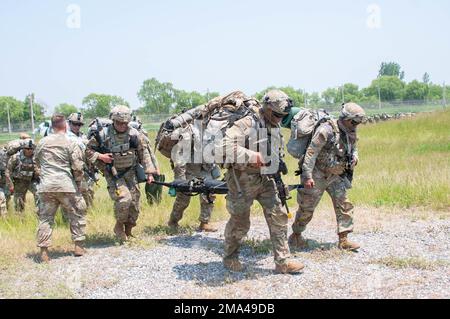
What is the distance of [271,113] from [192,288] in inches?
77.6

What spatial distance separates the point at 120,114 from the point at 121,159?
26.0 inches

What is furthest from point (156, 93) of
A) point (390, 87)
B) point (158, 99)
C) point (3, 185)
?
point (3, 185)

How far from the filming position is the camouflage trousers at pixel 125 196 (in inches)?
269

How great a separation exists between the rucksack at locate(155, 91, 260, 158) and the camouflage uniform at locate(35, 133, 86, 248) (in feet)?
4.84

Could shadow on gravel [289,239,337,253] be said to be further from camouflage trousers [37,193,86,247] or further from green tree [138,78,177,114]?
green tree [138,78,177,114]

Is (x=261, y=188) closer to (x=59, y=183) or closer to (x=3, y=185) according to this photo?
(x=59, y=183)

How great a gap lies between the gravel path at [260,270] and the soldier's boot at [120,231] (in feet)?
0.72

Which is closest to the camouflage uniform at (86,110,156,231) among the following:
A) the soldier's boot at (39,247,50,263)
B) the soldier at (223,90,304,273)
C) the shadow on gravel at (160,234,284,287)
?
the shadow on gravel at (160,234,284,287)

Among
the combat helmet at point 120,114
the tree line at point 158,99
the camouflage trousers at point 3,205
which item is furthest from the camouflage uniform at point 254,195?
the tree line at point 158,99

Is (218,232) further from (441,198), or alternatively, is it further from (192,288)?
(441,198)

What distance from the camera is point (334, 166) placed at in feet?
20.5

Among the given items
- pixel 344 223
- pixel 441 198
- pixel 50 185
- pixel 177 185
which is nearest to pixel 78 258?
pixel 50 185

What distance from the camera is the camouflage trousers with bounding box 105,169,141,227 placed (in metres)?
6.84

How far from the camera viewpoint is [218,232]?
7.79m
